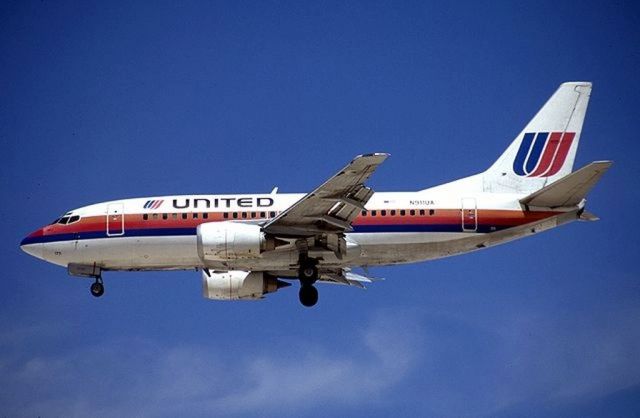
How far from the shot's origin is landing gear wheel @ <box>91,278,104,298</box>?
4431cm

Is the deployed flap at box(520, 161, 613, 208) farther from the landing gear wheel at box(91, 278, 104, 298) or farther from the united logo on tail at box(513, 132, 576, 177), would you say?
the landing gear wheel at box(91, 278, 104, 298)

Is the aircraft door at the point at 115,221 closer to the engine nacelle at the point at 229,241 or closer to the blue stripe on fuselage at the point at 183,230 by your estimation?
the blue stripe on fuselage at the point at 183,230

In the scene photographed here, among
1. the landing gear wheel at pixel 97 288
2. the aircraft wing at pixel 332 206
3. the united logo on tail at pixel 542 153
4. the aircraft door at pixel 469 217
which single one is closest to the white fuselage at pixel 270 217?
the aircraft door at pixel 469 217

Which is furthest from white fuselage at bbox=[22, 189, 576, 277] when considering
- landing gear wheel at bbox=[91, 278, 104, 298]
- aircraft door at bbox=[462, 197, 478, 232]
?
landing gear wheel at bbox=[91, 278, 104, 298]

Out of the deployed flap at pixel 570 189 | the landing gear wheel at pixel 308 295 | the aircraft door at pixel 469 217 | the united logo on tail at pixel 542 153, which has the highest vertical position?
the united logo on tail at pixel 542 153

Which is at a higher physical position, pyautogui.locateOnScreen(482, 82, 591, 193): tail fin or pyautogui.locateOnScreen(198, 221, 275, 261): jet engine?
pyautogui.locateOnScreen(482, 82, 591, 193): tail fin

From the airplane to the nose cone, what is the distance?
0.13ft

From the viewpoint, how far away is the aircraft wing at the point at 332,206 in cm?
3831

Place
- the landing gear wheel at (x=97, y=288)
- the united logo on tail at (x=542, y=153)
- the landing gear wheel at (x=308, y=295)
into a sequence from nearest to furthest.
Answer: the landing gear wheel at (x=308, y=295), the landing gear wheel at (x=97, y=288), the united logo on tail at (x=542, y=153)

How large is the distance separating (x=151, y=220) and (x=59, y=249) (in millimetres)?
3934

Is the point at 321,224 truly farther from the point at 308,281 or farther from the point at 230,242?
the point at 230,242

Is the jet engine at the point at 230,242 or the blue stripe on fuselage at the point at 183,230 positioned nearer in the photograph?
the jet engine at the point at 230,242

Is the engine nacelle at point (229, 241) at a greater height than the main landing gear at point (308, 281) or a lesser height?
greater

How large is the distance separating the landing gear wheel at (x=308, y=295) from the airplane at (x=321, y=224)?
0.12 ft
